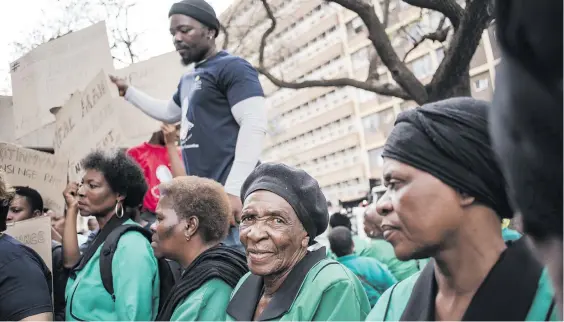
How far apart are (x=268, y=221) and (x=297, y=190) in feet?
0.59

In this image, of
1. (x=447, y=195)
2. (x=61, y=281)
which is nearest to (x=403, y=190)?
(x=447, y=195)

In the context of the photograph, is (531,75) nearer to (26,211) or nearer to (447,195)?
(447,195)

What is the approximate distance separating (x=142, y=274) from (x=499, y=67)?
2738 millimetres

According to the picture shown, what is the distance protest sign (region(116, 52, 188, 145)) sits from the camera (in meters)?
4.37

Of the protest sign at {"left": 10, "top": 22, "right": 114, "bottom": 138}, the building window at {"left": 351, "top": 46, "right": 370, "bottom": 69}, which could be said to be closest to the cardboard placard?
the protest sign at {"left": 10, "top": 22, "right": 114, "bottom": 138}

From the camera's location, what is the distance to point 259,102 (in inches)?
135

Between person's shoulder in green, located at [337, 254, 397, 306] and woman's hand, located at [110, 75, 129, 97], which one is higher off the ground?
woman's hand, located at [110, 75, 129, 97]

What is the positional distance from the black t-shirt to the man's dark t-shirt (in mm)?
1011

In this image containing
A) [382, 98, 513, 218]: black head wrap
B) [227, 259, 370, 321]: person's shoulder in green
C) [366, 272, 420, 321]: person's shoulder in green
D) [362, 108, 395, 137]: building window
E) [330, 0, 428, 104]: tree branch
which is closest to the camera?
[382, 98, 513, 218]: black head wrap

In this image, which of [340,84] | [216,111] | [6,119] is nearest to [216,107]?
[216,111]

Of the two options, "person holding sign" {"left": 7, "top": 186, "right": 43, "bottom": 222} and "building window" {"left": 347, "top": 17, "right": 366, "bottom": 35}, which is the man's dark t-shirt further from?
"building window" {"left": 347, "top": 17, "right": 366, "bottom": 35}

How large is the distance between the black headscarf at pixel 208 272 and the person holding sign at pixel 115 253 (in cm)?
19

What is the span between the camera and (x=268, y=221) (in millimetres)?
2697

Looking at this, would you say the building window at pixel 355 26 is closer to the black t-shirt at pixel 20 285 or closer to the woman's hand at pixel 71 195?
the woman's hand at pixel 71 195
